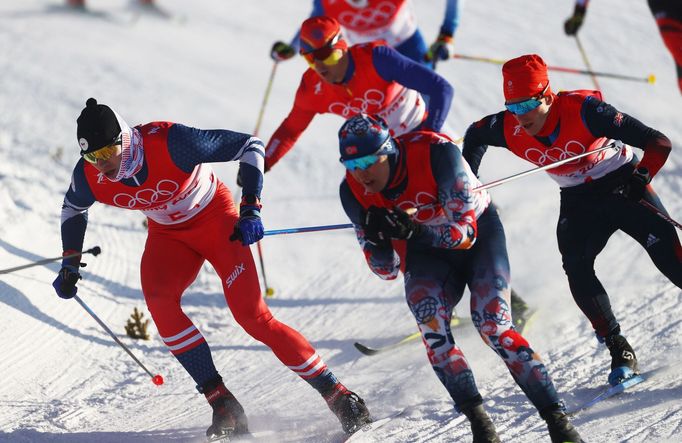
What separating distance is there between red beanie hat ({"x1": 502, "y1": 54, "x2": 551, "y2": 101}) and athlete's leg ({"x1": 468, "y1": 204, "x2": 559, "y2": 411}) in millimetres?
681

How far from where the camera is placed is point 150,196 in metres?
4.98

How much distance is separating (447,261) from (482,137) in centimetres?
89

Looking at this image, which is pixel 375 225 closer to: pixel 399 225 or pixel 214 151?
pixel 399 225

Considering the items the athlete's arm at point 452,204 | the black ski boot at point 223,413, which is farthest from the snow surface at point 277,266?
the athlete's arm at point 452,204

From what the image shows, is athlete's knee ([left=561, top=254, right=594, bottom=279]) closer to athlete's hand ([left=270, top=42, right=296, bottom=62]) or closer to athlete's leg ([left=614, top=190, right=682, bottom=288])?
athlete's leg ([left=614, top=190, right=682, bottom=288])

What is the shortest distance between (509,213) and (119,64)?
5.63m

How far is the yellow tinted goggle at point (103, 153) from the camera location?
4.63m

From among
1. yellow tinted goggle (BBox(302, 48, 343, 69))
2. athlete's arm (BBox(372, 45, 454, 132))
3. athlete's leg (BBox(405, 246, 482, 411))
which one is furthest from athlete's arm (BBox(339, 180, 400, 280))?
yellow tinted goggle (BBox(302, 48, 343, 69))

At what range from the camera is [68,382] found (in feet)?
19.5

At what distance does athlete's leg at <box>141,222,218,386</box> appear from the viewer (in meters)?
4.99

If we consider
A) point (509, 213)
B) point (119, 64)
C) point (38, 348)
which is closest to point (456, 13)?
point (509, 213)

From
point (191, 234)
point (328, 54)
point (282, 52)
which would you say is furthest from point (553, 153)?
point (282, 52)

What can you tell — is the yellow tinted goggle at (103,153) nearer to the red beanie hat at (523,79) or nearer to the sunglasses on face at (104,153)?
the sunglasses on face at (104,153)

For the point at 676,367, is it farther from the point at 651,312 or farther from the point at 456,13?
the point at 456,13
